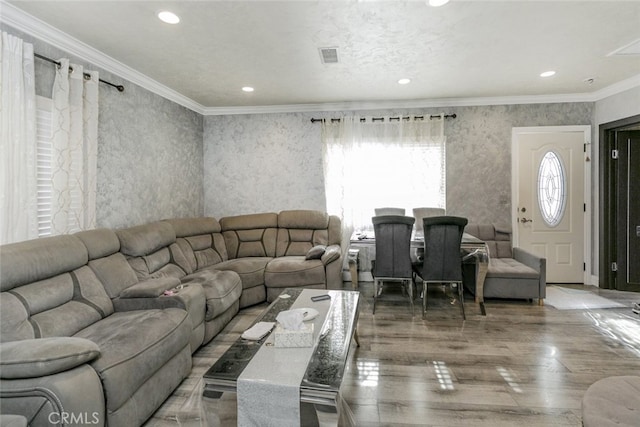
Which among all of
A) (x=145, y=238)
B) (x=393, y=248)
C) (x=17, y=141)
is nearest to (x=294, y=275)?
(x=393, y=248)

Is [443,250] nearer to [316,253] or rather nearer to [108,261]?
[316,253]

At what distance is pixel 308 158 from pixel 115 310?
10.6 feet

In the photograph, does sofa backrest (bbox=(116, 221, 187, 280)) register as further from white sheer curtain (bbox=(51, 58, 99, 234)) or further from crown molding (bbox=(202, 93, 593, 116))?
crown molding (bbox=(202, 93, 593, 116))

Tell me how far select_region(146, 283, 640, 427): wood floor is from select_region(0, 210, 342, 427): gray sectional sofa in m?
0.30

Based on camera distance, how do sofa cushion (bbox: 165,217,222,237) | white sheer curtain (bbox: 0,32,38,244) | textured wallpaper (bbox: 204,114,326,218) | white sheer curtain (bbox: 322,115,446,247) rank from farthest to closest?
textured wallpaper (bbox: 204,114,326,218) → white sheer curtain (bbox: 322,115,446,247) → sofa cushion (bbox: 165,217,222,237) → white sheer curtain (bbox: 0,32,38,244)

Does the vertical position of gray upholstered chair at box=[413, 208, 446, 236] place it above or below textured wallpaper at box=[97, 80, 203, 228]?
below

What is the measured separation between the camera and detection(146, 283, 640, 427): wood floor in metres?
1.86

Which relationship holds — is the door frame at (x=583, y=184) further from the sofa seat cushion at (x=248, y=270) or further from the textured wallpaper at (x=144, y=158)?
the textured wallpaper at (x=144, y=158)

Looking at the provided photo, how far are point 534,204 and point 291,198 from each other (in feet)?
11.5

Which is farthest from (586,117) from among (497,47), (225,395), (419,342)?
(225,395)

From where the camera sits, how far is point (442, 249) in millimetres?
3334

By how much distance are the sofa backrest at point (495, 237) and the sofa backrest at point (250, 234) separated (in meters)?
2.75

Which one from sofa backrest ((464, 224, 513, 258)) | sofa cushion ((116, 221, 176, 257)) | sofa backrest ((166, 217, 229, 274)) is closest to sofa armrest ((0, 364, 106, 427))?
sofa cushion ((116, 221, 176, 257))

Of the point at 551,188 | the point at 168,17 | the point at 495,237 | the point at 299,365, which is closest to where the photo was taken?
the point at 299,365
